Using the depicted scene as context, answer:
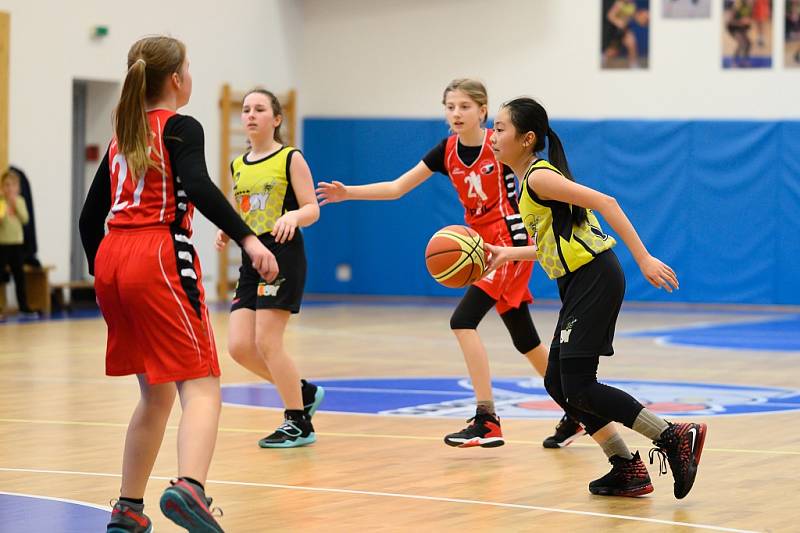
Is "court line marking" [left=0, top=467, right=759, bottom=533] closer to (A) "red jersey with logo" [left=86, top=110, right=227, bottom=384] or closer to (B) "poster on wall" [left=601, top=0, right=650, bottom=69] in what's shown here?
(A) "red jersey with logo" [left=86, top=110, right=227, bottom=384]

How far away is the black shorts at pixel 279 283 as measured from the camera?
6.96 metres

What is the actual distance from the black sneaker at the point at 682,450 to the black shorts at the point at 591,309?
1.32ft

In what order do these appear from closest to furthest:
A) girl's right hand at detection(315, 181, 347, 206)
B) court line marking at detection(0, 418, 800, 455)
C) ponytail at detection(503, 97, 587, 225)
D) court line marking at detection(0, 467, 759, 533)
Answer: court line marking at detection(0, 467, 759, 533), ponytail at detection(503, 97, 587, 225), girl's right hand at detection(315, 181, 347, 206), court line marking at detection(0, 418, 800, 455)

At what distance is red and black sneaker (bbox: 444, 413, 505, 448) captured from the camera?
6.84 m

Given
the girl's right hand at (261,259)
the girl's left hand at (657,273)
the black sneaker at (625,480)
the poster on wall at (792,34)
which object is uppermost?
the poster on wall at (792,34)

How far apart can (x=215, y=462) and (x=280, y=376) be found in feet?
2.38

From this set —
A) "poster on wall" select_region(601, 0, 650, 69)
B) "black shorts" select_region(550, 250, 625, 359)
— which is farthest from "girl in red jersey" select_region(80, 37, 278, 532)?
"poster on wall" select_region(601, 0, 650, 69)

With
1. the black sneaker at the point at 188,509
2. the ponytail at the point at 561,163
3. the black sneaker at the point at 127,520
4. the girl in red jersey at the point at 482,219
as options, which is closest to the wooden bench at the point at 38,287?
the girl in red jersey at the point at 482,219

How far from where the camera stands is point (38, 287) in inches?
634

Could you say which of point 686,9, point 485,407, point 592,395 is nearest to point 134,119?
point 592,395

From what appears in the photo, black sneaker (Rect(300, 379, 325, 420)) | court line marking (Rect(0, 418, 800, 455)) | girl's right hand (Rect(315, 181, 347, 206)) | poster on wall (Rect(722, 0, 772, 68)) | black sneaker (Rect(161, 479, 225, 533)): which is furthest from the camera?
poster on wall (Rect(722, 0, 772, 68))

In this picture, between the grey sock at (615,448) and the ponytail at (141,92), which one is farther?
the grey sock at (615,448)

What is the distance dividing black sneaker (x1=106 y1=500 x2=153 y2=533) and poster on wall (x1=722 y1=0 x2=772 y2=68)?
15143mm

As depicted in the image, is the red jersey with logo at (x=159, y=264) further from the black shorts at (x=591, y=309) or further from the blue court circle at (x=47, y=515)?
the black shorts at (x=591, y=309)
